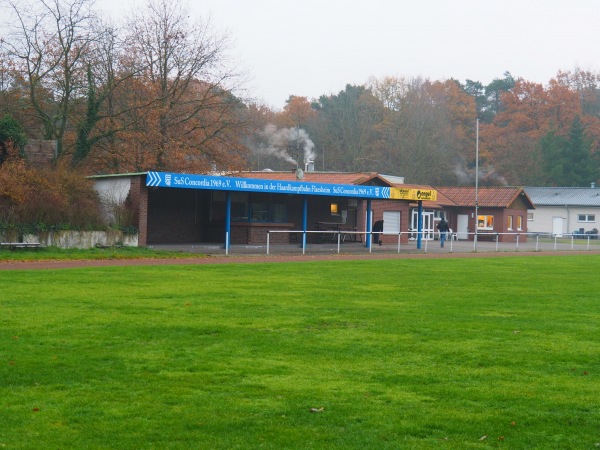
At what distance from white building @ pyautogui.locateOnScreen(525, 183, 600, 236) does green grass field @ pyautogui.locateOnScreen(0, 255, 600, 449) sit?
2385 inches

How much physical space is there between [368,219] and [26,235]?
1791 cm

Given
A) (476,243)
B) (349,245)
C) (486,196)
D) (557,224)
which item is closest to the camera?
(349,245)

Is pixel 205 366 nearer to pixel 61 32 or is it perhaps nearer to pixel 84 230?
pixel 84 230

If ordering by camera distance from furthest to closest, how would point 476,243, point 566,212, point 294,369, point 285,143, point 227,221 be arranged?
point 285,143 → point 566,212 → point 476,243 → point 227,221 → point 294,369

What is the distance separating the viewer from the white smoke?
280 ft

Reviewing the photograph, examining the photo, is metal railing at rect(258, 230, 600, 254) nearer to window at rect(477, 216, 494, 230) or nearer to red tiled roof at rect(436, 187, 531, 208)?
window at rect(477, 216, 494, 230)

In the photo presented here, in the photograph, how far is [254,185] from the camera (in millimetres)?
36219

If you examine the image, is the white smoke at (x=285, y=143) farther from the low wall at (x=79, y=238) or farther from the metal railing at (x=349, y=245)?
the low wall at (x=79, y=238)

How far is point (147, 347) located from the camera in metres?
11.1

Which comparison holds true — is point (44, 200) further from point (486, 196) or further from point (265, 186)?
point (486, 196)

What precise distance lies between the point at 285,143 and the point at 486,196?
30.2 metres

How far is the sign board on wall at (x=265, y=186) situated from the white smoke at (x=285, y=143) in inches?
1576

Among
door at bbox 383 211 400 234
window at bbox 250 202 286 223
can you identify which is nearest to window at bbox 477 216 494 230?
door at bbox 383 211 400 234

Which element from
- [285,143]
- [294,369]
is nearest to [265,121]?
[285,143]
